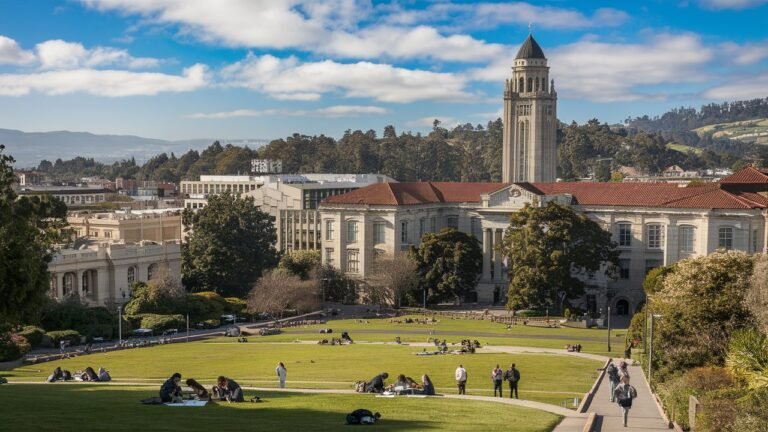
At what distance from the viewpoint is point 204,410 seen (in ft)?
94.3

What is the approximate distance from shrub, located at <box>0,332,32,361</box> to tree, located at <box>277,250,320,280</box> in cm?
3408

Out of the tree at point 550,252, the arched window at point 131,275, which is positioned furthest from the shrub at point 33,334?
the tree at point 550,252

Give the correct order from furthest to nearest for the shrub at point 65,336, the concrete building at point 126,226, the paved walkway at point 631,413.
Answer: the concrete building at point 126,226
the shrub at point 65,336
the paved walkway at point 631,413

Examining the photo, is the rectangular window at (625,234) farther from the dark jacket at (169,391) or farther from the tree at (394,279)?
the dark jacket at (169,391)

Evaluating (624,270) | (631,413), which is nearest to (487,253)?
(624,270)

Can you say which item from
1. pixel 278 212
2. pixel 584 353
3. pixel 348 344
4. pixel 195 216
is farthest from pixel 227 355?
pixel 278 212

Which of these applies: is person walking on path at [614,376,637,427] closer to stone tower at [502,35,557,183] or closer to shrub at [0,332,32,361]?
shrub at [0,332,32,361]

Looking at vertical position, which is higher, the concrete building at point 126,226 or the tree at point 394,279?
the concrete building at point 126,226

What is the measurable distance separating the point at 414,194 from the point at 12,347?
53934 millimetres

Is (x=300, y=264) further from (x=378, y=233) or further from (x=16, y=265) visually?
(x=16, y=265)

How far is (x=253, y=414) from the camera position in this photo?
28188 millimetres

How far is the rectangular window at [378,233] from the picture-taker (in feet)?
324

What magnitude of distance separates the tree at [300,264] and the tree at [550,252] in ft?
62.4

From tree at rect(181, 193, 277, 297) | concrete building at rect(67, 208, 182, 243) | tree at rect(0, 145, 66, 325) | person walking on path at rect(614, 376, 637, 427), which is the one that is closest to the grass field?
person walking on path at rect(614, 376, 637, 427)
